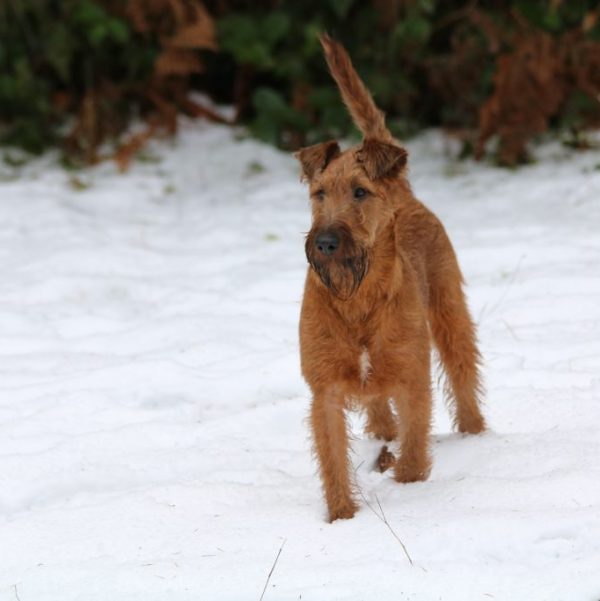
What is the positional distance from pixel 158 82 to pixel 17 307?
11.9 ft

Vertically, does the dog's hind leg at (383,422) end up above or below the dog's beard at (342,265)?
below

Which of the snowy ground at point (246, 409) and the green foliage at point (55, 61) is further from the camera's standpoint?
the green foliage at point (55, 61)

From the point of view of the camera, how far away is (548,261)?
19.2 ft

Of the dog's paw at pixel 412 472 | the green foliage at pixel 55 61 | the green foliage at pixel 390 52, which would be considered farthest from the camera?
the green foliage at pixel 55 61

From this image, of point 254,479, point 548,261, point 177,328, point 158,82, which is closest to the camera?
point 254,479

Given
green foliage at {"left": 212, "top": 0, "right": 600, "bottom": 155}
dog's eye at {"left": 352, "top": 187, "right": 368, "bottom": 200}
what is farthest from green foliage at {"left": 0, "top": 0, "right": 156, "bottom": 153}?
dog's eye at {"left": 352, "top": 187, "right": 368, "bottom": 200}

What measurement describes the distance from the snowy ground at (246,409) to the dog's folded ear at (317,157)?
115 cm

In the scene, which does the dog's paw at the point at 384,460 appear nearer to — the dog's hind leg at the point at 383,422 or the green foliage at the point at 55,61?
the dog's hind leg at the point at 383,422

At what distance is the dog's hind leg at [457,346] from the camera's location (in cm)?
418

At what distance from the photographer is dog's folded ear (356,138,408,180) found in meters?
3.59

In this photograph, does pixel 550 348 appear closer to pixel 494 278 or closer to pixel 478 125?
pixel 494 278

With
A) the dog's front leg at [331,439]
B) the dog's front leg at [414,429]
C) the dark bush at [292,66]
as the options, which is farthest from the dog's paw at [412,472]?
the dark bush at [292,66]

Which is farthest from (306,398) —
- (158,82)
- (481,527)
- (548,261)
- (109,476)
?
(158,82)

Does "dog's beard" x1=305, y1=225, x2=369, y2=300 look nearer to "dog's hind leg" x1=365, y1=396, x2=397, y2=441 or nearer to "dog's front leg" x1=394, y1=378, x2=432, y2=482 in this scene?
"dog's front leg" x1=394, y1=378, x2=432, y2=482
